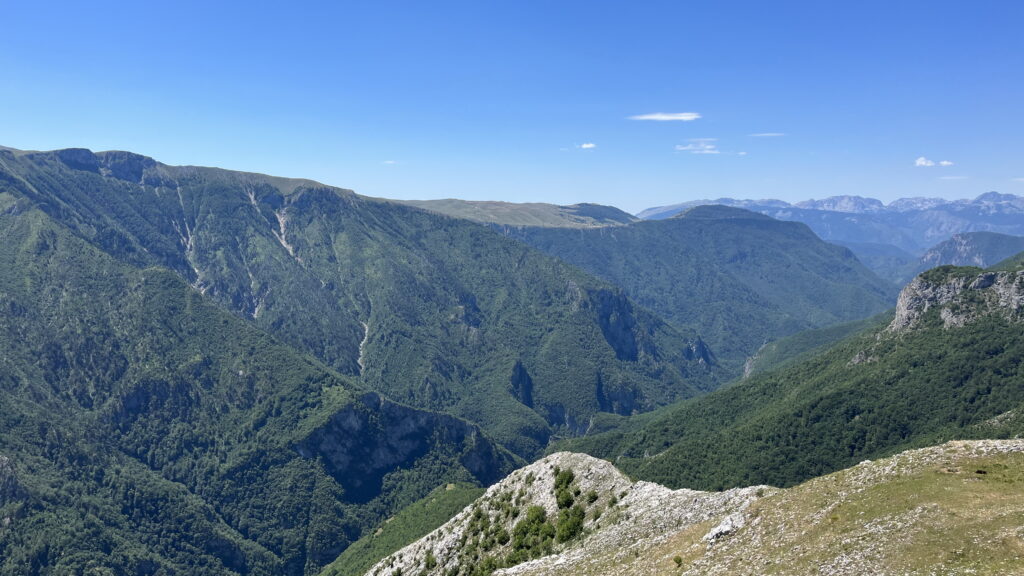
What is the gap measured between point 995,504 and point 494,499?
253ft

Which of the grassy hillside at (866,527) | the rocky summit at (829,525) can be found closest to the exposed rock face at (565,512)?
the rocky summit at (829,525)

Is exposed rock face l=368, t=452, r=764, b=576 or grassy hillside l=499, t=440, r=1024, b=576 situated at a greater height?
grassy hillside l=499, t=440, r=1024, b=576

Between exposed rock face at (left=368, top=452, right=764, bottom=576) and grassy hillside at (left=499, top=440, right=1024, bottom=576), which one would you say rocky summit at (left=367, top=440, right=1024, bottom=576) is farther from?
exposed rock face at (left=368, top=452, right=764, bottom=576)

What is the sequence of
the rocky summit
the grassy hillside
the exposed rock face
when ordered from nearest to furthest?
the grassy hillside → the rocky summit → the exposed rock face

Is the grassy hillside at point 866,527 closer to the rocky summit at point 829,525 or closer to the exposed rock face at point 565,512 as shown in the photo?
the rocky summit at point 829,525

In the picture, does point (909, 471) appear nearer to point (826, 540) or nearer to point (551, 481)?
point (826, 540)

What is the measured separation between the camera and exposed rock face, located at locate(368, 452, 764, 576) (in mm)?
65506

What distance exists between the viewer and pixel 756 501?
59312 mm

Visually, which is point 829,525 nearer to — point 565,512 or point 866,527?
point 866,527

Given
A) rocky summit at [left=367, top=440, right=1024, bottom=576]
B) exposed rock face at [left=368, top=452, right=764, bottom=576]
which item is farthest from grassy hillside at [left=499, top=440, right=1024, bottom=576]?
exposed rock face at [left=368, top=452, right=764, bottom=576]

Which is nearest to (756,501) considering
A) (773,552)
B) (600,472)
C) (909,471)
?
(773,552)

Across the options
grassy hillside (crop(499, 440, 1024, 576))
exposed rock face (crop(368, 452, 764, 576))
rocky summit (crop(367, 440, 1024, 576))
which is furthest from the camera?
exposed rock face (crop(368, 452, 764, 576))

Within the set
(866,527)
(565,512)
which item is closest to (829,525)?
(866,527)

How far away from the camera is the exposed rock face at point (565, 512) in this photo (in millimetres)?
65506
